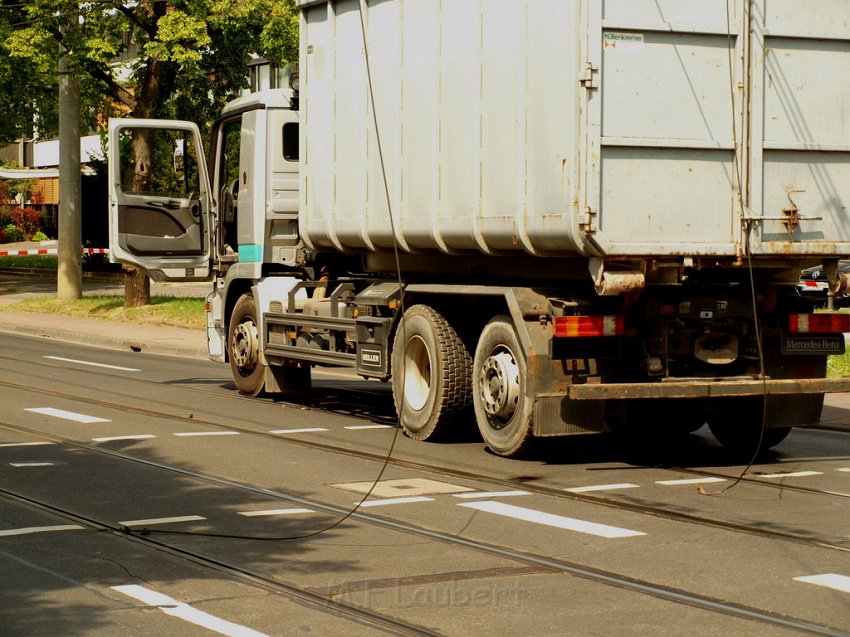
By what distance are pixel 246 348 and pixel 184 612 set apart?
9.60 meters

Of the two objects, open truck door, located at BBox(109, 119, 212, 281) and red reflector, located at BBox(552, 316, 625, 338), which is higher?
open truck door, located at BBox(109, 119, 212, 281)

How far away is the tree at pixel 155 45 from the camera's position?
26.7 metres

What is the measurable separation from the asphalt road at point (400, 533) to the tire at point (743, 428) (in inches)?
9.1

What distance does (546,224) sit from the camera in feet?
34.1

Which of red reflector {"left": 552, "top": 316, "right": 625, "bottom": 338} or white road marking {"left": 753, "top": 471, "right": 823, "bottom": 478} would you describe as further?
white road marking {"left": 753, "top": 471, "right": 823, "bottom": 478}

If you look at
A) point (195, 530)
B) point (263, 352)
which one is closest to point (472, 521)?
point (195, 530)

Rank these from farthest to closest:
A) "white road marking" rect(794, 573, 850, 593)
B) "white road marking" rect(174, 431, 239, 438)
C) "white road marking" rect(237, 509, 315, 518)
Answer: "white road marking" rect(174, 431, 239, 438) < "white road marking" rect(237, 509, 315, 518) < "white road marking" rect(794, 573, 850, 593)

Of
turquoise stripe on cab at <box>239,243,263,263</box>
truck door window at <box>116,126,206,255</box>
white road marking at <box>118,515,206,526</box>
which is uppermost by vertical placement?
truck door window at <box>116,126,206,255</box>

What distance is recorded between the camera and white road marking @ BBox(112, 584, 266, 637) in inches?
233

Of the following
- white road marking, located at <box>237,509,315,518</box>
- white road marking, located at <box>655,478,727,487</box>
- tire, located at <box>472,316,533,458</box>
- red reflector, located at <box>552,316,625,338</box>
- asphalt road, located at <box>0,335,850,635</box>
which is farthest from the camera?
tire, located at <box>472,316,533,458</box>

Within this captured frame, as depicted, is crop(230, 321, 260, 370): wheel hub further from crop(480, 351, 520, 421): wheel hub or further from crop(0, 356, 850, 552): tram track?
crop(480, 351, 520, 421): wheel hub

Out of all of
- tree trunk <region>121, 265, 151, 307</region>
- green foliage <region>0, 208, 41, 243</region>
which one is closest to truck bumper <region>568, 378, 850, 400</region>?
tree trunk <region>121, 265, 151, 307</region>

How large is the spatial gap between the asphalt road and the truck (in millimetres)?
583

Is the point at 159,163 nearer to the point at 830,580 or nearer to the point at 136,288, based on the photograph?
the point at 136,288
